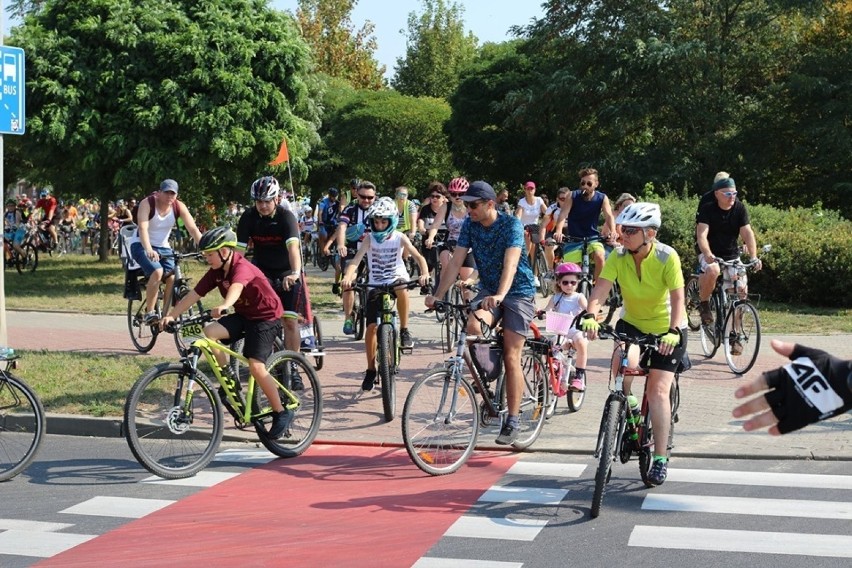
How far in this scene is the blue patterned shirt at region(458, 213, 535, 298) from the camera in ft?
28.0

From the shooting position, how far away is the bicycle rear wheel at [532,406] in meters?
8.80

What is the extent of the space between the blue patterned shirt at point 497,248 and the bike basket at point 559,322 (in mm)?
1466

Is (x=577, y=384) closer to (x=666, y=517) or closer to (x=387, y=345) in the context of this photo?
(x=387, y=345)

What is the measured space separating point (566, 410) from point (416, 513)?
3.42 metres

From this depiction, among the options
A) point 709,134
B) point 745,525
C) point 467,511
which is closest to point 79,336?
point 467,511

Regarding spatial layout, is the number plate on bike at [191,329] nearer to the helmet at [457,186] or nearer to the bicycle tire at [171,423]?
the bicycle tire at [171,423]

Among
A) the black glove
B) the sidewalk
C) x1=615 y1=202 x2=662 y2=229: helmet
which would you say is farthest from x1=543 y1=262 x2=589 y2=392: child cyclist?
the black glove

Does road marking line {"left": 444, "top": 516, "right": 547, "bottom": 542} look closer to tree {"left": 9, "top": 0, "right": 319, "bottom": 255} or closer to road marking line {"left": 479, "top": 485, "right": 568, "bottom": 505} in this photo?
road marking line {"left": 479, "top": 485, "right": 568, "bottom": 505}

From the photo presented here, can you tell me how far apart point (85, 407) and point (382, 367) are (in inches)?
101

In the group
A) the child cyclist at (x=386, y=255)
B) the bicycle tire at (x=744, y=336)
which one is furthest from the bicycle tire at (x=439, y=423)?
the bicycle tire at (x=744, y=336)

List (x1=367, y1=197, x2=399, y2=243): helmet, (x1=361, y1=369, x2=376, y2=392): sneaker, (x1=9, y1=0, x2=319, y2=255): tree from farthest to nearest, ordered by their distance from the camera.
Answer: (x1=9, y1=0, x2=319, y2=255): tree
(x1=367, y1=197, x2=399, y2=243): helmet
(x1=361, y1=369, x2=376, y2=392): sneaker

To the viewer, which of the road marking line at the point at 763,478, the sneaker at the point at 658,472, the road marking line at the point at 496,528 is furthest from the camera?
the road marking line at the point at 763,478

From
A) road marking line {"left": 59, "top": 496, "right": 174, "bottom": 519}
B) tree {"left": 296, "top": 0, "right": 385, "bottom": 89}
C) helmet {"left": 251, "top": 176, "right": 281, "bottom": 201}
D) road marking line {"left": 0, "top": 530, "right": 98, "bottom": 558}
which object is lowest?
road marking line {"left": 0, "top": 530, "right": 98, "bottom": 558}

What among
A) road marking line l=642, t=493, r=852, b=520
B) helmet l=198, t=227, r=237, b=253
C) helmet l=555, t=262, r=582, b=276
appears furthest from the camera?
helmet l=555, t=262, r=582, b=276
